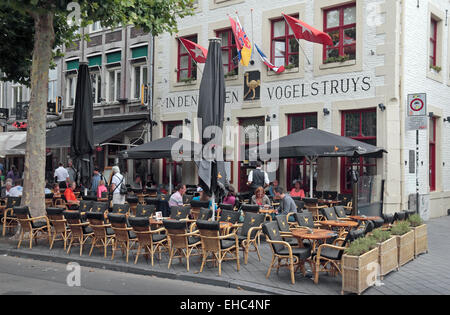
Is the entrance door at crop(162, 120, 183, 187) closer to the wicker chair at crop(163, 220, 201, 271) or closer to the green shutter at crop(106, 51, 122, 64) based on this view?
the green shutter at crop(106, 51, 122, 64)

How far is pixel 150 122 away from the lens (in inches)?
803

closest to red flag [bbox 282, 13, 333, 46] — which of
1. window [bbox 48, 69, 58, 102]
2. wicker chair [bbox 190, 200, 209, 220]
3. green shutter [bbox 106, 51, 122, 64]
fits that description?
wicker chair [bbox 190, 200, 209, 220]

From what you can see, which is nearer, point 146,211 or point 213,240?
point 213,240

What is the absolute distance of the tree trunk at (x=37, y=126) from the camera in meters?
11.4

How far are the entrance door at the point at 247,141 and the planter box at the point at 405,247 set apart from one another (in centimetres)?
→ 865

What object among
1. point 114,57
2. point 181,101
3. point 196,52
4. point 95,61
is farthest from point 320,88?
point 95,61

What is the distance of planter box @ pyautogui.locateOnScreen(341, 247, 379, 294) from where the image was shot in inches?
260

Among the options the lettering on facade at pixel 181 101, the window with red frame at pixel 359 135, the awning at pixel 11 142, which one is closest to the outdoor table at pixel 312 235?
the window with red frame at pixel 359 135

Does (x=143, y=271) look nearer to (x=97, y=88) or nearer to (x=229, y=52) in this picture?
(x=229, y=52)

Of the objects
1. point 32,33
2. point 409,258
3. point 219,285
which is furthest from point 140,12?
point 409,258

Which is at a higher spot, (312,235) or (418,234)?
(312,235)

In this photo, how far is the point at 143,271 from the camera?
27.1 feet

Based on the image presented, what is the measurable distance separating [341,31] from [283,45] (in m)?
2.27

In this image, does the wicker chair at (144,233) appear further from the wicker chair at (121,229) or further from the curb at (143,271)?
the curb at (143,271)
